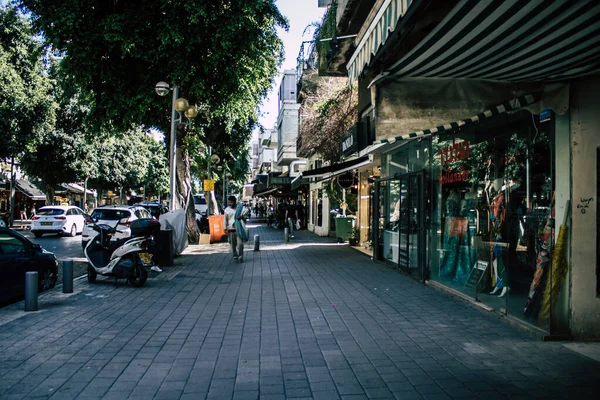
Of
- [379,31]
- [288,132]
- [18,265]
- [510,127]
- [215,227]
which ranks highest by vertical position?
[288,132]

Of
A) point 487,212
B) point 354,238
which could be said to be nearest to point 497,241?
point 487,212

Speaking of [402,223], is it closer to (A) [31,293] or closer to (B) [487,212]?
(B) [487,212]

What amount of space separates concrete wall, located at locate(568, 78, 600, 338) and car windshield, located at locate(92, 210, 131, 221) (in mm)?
16166

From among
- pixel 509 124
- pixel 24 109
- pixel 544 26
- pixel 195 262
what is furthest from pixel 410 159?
pixel 24 109

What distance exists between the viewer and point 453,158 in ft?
30.5

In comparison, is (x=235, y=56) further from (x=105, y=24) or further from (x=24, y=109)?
(x=24, y=109)

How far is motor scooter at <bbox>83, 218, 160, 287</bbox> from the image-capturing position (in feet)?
32.0

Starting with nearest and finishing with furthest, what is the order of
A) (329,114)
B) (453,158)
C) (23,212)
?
1. (453,158)
2. (329,114)
3. (23,212)

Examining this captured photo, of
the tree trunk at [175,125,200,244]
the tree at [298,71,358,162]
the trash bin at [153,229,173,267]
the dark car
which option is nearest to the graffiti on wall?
the dark car

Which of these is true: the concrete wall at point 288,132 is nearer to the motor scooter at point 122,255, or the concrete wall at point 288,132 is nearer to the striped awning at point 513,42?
the motor scooter at point 122,255

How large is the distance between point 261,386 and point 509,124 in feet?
17.3

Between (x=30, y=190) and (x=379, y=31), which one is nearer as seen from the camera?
(x=379, y=31)

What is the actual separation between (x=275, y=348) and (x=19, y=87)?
78.8ft

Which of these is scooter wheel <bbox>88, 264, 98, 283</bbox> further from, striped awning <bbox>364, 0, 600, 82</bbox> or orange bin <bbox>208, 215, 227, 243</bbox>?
orange bin <bbox>208, 215, 227, 243</bbox>
